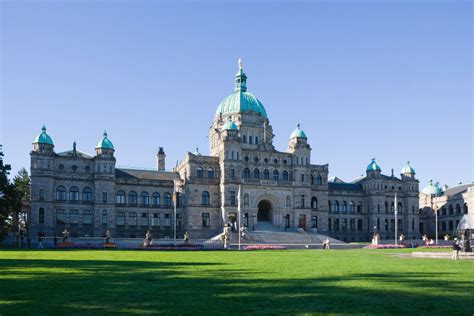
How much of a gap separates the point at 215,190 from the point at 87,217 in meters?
22.3

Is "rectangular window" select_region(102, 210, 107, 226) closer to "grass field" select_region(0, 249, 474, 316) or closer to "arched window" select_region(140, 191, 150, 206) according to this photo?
"arched window" select_region(140, 191, 150, 206)

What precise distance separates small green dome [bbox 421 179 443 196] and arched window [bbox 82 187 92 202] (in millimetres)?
81179

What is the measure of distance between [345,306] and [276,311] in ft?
7.24

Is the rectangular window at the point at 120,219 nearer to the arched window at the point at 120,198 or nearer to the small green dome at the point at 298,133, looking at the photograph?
the arched window at the point at 120,198

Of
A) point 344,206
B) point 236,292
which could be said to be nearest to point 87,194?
point 344,206

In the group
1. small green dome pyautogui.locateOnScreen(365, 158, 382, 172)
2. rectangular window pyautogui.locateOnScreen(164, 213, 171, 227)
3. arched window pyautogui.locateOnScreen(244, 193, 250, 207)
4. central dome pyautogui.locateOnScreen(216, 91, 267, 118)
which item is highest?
central dome pyautogui.locateOnScreen(216, 91, 267, 118)

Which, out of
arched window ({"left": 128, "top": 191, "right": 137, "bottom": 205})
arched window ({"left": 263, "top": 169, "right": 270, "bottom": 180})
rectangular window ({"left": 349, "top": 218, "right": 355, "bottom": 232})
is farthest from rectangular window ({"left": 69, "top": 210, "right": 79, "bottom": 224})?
rectangular window ({"left": 349, "top": 218, "right": 355, "bottom": 232})

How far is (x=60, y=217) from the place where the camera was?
85750 millimetres

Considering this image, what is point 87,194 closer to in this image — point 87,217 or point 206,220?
point 87,217

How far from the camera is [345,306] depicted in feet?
49.4

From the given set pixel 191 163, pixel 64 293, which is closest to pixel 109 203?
pixel 191 163

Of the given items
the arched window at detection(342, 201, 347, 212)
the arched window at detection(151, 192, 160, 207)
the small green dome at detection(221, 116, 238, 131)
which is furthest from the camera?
the arched window at detection(342, 201, 347, 212)

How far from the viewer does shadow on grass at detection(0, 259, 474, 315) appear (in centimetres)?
1458

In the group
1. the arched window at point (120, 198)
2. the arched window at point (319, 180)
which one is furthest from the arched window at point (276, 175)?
the arched window at point (120, 198)
